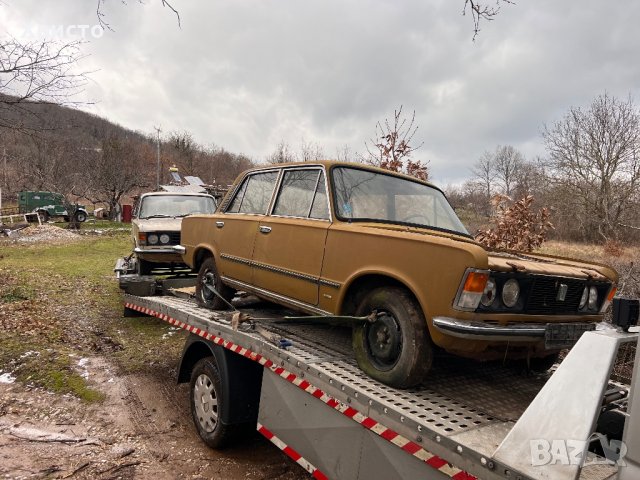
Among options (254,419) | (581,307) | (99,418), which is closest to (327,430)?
(254,419)

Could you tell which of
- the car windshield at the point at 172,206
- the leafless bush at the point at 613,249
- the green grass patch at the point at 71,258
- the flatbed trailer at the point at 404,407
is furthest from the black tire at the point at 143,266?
the leafless bush at the point at 613,249

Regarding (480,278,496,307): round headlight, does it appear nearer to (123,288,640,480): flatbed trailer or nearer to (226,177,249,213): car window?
(123,288,640,480): flatbed trailer

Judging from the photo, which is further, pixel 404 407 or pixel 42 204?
pixel 42 204

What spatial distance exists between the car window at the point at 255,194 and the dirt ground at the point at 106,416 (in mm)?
2195

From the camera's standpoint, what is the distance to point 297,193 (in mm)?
3859

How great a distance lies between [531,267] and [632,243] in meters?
18.2

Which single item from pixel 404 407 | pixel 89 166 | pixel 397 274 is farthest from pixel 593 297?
pixel 89 166

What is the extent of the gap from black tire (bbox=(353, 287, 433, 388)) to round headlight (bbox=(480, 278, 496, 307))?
14.8 inches

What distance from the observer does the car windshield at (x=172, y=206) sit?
358 inches

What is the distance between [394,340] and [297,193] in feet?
5.59

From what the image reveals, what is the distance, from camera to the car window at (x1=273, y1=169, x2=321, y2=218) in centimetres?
369

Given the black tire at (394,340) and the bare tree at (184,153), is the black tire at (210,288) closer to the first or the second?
the black tire at (394,340)

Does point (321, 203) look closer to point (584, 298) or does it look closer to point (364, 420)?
point (364, 420)
